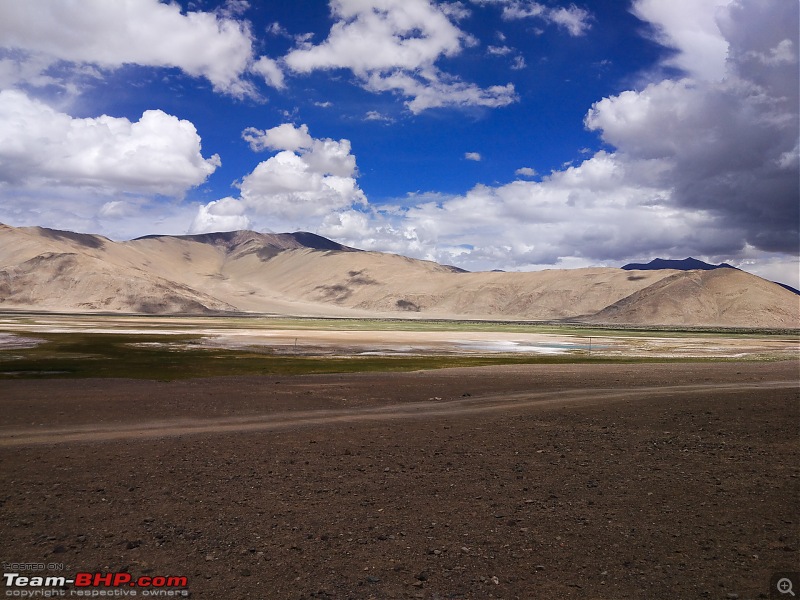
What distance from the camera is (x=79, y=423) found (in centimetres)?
1903

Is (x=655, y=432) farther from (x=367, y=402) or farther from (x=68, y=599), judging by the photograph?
(x=68, y=599)

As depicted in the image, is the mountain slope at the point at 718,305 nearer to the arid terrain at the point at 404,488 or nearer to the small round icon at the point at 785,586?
the arid terrain at the point at 404,488

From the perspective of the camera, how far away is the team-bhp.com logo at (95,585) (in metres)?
7.75

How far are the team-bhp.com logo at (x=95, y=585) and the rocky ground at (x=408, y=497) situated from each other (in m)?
0.22

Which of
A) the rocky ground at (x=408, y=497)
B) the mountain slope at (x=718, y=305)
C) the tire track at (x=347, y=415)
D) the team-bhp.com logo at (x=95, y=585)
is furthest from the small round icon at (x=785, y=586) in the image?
the mountain slope at (x=718, y=305)

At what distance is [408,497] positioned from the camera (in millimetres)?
11734

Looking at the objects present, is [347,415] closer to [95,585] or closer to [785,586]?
→ [95,585]

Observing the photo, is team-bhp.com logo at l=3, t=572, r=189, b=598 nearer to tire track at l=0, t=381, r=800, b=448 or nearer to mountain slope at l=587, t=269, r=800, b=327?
tire track at l=0, t=381, r=800, b=448

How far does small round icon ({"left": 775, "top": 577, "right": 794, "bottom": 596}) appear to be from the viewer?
26.2ft

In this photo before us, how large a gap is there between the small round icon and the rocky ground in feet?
0.53

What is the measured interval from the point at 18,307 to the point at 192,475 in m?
200

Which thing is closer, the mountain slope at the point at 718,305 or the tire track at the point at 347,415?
the tire track at the point at 347,415

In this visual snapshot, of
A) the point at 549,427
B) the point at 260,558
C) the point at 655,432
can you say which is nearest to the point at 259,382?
the point at 549,427

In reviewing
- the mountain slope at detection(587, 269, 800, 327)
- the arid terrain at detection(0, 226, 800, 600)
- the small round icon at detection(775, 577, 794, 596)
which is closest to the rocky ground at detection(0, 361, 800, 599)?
the arid terrain at detection(0, 226, 800, 600)
